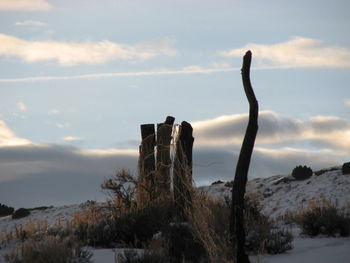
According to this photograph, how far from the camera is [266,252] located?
34.4ft

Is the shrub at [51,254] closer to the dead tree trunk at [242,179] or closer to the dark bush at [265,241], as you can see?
the dead tree trunk at [242,179]

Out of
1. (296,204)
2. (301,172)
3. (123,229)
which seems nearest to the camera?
(123,229)

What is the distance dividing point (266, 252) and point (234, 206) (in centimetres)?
201

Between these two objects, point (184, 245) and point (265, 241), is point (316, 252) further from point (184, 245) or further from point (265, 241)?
point (184, 245)

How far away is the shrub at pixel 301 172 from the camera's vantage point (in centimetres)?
2708

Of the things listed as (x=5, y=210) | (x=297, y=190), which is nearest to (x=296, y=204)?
(x=297, y=190)

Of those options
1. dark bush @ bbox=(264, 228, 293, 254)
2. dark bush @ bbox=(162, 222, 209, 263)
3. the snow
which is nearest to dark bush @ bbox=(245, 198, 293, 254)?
dark bush @ bbox=(264, 228, 293, 254)

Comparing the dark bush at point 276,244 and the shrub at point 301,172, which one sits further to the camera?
the shrub at point 301,172

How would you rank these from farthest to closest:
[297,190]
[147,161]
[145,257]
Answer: [297,190], [147,161], [145,257]

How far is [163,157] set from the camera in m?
16.2

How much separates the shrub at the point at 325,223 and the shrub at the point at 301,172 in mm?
14511

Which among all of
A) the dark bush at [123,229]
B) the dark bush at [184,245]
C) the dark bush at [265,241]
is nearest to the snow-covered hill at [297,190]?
the dark bush at [123,229]

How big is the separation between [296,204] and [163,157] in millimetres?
8575

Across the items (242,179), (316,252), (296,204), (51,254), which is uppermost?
(242,179)
